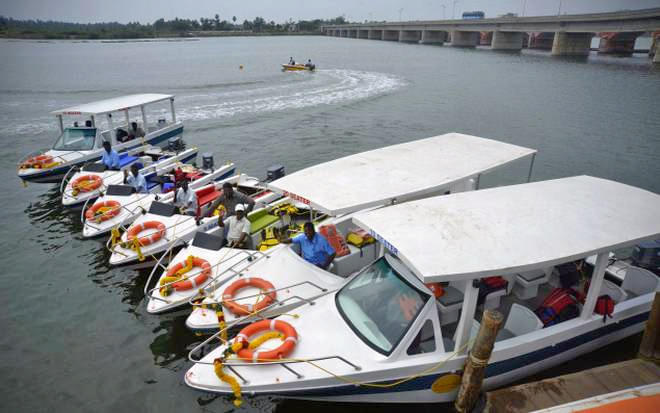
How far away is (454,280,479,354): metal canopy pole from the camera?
5.19 m

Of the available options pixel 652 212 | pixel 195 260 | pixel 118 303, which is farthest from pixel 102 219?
pixel 652 212

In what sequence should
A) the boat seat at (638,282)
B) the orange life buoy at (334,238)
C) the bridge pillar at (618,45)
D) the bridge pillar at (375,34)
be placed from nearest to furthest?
the boat seat at (638,282), the orange life buoy at (334,238), the bridge pillar at (618,45), the bridge pillar at (375,34)

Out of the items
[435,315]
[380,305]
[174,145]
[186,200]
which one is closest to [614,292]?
[435,315]

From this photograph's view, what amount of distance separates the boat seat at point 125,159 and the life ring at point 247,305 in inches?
370

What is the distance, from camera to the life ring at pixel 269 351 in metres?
5.52

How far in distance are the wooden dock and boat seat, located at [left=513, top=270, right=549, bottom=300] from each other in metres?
1.55

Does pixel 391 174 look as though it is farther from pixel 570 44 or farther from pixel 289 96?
pixel 570 44

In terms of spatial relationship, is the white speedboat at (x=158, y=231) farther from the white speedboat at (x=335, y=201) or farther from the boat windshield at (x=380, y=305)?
the boat windshield at (x=380, y=305)

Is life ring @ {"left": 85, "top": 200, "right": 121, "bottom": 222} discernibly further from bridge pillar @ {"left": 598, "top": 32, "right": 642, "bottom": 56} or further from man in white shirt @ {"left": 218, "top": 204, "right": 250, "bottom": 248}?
bridge pillar @ {"left": 598, "top": 32, "right": 642, "bottom": 56}

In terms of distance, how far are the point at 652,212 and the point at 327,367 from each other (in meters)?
5.67

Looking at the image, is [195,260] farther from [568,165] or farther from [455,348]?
[568,165]

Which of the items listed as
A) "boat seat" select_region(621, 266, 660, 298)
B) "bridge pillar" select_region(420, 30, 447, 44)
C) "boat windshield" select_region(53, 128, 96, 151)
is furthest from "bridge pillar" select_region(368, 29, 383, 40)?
"boat seat" select_region(621, 266, 660, 298)

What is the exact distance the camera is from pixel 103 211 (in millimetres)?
11234

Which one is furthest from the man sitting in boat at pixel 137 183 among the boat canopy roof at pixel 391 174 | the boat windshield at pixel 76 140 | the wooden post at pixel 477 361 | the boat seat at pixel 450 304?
the wooden post at pixel 477 361
